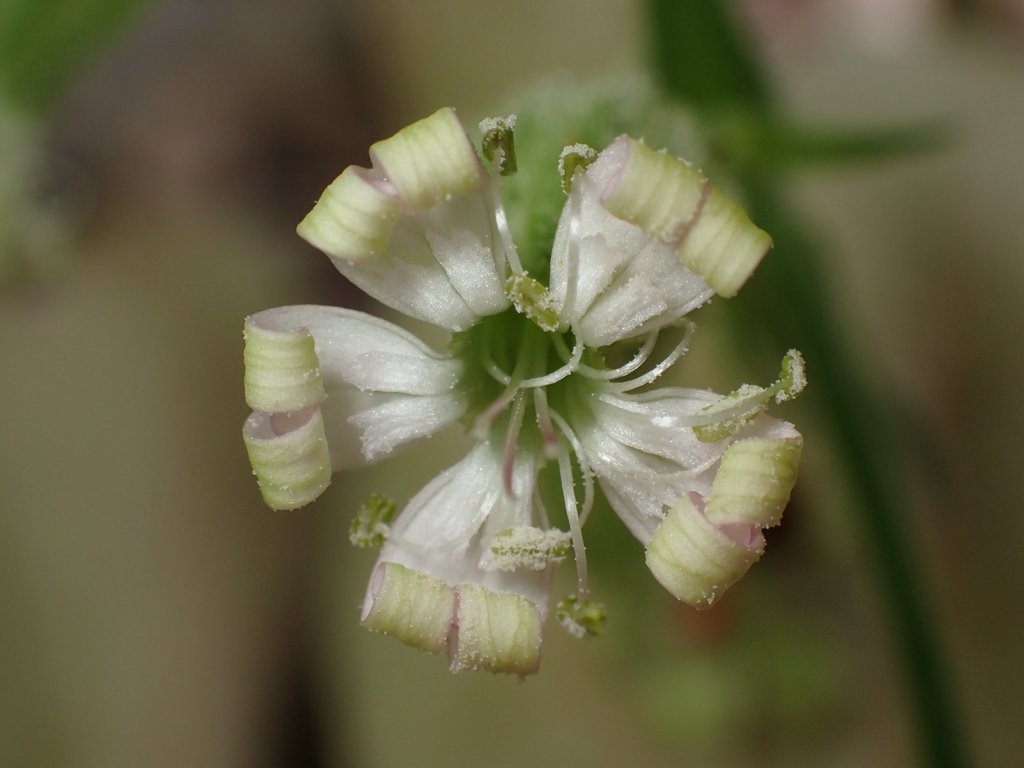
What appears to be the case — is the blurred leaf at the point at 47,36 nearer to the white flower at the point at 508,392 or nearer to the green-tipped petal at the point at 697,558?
the white flower at the point at 508,392

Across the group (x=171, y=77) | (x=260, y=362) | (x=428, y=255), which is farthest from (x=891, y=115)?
A: (x=260, y=362)

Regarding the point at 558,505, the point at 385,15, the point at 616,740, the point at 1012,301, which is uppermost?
the point at 385,15

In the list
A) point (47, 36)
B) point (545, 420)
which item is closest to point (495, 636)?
point (545, 420)

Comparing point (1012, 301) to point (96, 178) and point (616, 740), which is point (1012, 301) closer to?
point (616, 740)

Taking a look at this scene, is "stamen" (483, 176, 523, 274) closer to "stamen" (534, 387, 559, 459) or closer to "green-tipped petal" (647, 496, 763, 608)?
"stamen" (534, 387, 559, 459)

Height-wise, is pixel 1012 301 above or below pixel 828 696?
above

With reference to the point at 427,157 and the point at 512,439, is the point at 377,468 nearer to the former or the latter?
the point at 512,439
